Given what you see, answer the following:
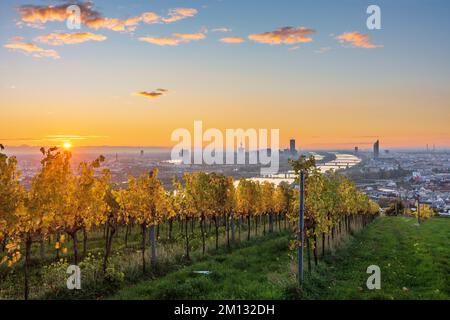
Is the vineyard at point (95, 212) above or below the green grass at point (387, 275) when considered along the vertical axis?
above

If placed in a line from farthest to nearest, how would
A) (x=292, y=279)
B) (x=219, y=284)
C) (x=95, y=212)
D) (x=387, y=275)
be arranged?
1. (x=387, y=275)
2. (x=95, y=212)
3. (x=219, y=284)
4. (x=292, y=279)

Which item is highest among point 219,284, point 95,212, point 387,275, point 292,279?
point 95,212

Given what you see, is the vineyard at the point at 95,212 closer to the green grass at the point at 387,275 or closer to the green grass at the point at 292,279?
the green grass at the point at 387,275

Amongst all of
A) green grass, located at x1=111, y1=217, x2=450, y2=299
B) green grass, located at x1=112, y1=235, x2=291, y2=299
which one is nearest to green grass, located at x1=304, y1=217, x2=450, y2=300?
green grass, located at x1=111, y1=217, x2=450, y2=299

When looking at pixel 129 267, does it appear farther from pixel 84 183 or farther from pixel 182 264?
pixel 84 183

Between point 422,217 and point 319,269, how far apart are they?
72.8 meters

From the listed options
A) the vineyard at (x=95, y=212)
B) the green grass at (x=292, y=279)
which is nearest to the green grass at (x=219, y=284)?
the green grass at (x=292, y=279)

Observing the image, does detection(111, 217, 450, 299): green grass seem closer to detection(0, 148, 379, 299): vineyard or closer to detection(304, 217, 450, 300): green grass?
detection(304, 217, 450, 300): green grass

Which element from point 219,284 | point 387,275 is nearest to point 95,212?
point 219,284

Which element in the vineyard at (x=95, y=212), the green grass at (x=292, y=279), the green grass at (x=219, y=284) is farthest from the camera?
the green grass at (x=292, y=279)

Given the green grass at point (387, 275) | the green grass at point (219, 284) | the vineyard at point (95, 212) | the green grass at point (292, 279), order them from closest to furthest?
the vineyard at point (95, 212)
the green grass at point (219, 284)
the green grass at point (292, 279)
the green grass at point (387, 275)

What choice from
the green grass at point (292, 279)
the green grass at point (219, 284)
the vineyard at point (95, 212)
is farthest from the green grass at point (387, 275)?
the green grass at point (219, 284)

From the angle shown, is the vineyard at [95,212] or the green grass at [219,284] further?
the green grass at [219,284]

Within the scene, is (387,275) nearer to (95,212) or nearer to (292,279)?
(292,279)
